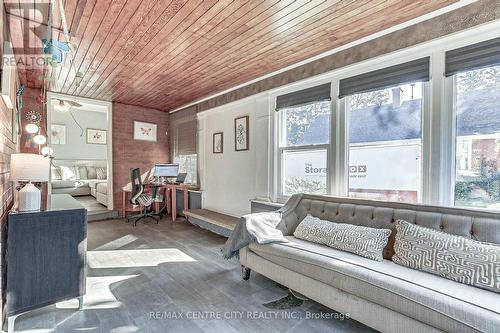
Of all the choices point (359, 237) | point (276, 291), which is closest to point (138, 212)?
point (276, 291)

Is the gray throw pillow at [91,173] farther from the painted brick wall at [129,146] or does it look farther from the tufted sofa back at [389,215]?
the tufted sofa back at [389,215]

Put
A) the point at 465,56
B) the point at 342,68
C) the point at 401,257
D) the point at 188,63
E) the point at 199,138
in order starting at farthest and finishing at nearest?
the point at 199,138
the point at 188,63
the point at 342,68
the point at 465,56
the point at 401,257

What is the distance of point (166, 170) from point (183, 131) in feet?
3.28

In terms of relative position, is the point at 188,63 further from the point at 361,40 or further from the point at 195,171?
the point at 195,171

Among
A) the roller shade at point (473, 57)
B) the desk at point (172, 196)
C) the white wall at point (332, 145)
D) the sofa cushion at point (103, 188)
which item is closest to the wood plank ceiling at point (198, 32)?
the white wall at point (332, 145)

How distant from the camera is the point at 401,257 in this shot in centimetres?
198

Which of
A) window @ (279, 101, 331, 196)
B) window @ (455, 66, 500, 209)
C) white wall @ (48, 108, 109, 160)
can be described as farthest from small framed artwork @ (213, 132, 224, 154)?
white wall @ (48, 108, 109, 160)

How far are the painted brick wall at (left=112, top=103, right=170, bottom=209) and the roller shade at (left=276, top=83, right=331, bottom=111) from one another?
380 cm

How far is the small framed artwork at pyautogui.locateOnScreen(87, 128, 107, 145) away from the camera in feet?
26.3

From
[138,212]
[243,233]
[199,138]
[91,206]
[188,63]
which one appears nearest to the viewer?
[243,233]

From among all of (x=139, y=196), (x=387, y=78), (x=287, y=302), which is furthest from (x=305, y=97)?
(x=139, y=196)

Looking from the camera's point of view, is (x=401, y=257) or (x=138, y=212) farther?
(x=138, y=212)

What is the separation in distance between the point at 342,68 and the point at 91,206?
21.2ft

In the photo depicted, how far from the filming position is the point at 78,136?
7.82m
